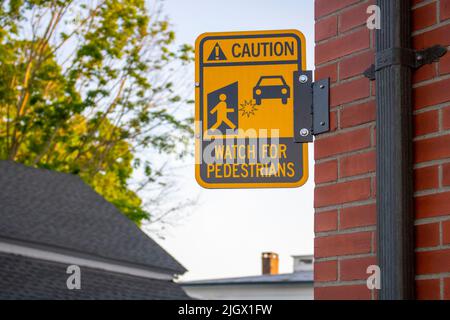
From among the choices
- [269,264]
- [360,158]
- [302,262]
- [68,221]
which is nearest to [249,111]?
[360,158]

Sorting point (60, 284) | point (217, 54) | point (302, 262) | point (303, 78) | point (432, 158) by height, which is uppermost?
point (302, 262)

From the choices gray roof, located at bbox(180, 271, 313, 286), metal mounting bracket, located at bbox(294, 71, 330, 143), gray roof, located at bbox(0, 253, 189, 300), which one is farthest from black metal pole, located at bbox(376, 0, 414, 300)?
gray roof, located at bbox(180, 271, 313, 286)

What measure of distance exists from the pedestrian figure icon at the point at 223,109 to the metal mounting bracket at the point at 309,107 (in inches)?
9.8

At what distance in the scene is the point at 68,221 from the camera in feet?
81.4

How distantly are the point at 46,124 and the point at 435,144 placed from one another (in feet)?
97.9

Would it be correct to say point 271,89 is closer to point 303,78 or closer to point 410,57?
point 303,78

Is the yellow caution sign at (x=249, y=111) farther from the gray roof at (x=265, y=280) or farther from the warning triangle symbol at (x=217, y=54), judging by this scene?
the gray roof at (x=265, y=280)

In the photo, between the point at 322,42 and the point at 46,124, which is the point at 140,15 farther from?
the point at 322,42

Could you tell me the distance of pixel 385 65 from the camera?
3.06 meters

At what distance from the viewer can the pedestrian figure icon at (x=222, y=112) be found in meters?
3.52

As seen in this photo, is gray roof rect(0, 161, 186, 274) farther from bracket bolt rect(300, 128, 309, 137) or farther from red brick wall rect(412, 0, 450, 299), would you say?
red brick wall rect(412, 0, 450, 299)

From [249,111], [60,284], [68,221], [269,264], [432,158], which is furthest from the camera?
[269,264]

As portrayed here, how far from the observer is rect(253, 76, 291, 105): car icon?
3477mm

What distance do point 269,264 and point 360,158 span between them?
44289 mm
